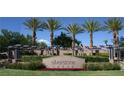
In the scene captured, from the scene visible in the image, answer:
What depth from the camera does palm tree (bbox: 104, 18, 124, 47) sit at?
10587 mm

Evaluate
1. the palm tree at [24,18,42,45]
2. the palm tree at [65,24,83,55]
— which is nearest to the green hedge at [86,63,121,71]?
the palm tree at [65,24,83,55]

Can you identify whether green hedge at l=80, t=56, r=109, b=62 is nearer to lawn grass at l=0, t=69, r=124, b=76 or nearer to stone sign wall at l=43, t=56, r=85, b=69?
stone sign wall at l=43, t=56, r=85, b=69

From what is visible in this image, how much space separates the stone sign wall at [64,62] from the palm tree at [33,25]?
1.25 feet

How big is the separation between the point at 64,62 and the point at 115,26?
96cm

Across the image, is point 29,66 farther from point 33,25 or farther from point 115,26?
point 115,26

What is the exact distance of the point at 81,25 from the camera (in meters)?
10.7

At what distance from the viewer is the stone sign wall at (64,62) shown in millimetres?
10734

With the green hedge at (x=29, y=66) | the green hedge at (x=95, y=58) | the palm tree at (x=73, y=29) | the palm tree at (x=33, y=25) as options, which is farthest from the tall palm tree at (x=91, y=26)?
the green hedge at (x=29, y=66)

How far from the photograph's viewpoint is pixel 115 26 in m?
10.7
